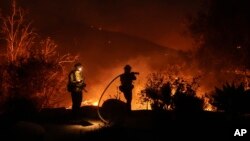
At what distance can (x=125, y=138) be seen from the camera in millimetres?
12805

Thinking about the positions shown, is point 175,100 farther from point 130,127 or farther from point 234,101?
point 130,127

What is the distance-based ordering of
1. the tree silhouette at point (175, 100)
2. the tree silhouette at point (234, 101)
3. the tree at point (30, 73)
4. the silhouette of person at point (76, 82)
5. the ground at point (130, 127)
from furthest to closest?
the tree at point (30, 73) → the silhouette of person at point (76, 82) → the tree silhouette at point (175, 100) → the tree silhouette at point (234, 101) → the ground at point (130, 127)

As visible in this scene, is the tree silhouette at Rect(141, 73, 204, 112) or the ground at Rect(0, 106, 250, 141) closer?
the ground at Rect(0, 106, 250, 141)

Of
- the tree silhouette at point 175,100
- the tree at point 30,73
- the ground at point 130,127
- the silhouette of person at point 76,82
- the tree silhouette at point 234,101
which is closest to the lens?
the ground at point 130,127

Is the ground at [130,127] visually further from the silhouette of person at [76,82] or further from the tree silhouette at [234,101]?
the silhouette of person at [76,82]

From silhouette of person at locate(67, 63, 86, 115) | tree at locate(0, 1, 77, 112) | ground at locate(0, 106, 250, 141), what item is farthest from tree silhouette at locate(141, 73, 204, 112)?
tree at locate(0, 1, 77, 112)

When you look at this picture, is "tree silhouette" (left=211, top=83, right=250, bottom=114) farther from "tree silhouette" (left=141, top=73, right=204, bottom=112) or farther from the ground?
"tree silhouette" (left=141, top=73, right=204, bottom=112)

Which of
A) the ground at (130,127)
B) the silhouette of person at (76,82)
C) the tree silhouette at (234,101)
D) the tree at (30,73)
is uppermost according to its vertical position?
the tree at (30,73)

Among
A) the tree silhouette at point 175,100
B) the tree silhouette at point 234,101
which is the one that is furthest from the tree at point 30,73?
the tree silhouette at point 234,101

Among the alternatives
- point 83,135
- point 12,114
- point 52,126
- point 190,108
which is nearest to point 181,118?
point 190,108

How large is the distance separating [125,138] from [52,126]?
3.75 m

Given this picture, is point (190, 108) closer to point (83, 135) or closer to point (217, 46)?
point (83, 135)

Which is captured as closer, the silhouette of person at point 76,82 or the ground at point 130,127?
the ground at point 130,127

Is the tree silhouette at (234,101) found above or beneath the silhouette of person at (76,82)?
beneath
